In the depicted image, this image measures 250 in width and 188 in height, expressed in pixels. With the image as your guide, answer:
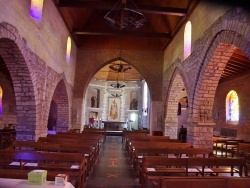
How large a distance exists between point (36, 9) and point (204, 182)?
26.3 ft

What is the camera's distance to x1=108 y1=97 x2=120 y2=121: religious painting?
3134 cm

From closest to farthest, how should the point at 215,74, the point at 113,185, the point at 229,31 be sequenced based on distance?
1. the point at 113,185
2. the point at 229,31
3. the point at 215,74

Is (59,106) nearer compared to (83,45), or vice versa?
(59,106)

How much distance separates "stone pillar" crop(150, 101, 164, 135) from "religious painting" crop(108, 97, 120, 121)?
591 inches

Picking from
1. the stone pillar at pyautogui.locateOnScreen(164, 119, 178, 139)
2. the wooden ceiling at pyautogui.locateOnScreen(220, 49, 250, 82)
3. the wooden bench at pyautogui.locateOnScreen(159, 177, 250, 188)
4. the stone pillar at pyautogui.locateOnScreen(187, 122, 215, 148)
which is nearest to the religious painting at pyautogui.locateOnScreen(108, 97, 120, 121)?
the stone pillar at pyautogui.locateOnScreen(164, 119, 178, 139)

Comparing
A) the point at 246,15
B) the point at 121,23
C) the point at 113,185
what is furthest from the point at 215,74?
the point at 113,185

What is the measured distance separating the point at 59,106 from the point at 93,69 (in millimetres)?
3310

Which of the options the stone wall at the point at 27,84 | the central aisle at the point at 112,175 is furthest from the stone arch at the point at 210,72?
the stone wall at the point at 27,84

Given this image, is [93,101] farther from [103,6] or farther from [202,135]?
[202,135]

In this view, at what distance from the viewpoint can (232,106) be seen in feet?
52.9

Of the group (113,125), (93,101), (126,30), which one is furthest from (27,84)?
(93,101)

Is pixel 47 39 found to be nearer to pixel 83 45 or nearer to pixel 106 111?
pixel 83 45

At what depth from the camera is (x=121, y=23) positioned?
9.98 meters

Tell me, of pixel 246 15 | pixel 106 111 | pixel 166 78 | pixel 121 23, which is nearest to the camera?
pixel 246 15
